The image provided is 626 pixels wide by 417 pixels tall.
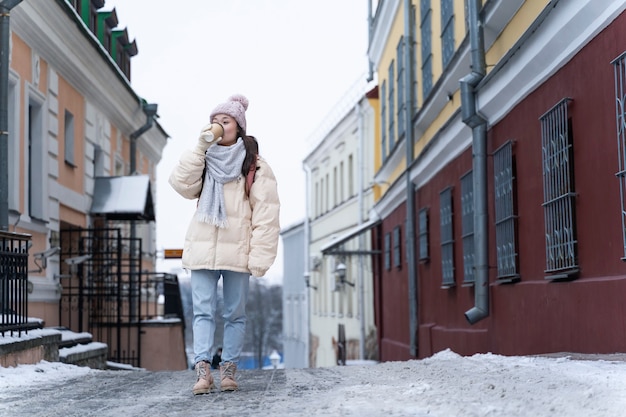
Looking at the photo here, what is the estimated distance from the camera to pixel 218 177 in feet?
22.4

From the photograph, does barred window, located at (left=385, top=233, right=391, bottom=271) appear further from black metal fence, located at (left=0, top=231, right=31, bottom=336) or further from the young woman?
the young woman

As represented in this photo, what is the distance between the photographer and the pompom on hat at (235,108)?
692 centimetres

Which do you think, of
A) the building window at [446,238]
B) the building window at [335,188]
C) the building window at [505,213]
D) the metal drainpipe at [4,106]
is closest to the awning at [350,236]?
the building window at [335,188]

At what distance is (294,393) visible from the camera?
6605 millimetres

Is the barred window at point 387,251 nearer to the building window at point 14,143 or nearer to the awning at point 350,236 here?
the awning at point 350,236

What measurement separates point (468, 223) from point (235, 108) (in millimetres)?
6107

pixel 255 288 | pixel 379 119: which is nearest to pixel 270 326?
pixel 255 288

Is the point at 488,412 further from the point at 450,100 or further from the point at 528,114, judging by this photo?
the point at 450,100

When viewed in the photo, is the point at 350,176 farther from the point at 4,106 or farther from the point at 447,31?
the point at 4,106

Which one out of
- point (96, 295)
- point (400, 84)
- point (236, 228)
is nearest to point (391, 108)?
point (400, 84)

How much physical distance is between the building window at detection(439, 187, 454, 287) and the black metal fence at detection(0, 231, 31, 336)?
573 centimetres

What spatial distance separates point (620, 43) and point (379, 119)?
18456 millimetres

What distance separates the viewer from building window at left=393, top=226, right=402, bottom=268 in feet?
66.7

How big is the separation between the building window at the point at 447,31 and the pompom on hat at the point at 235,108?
6748 millimetres
